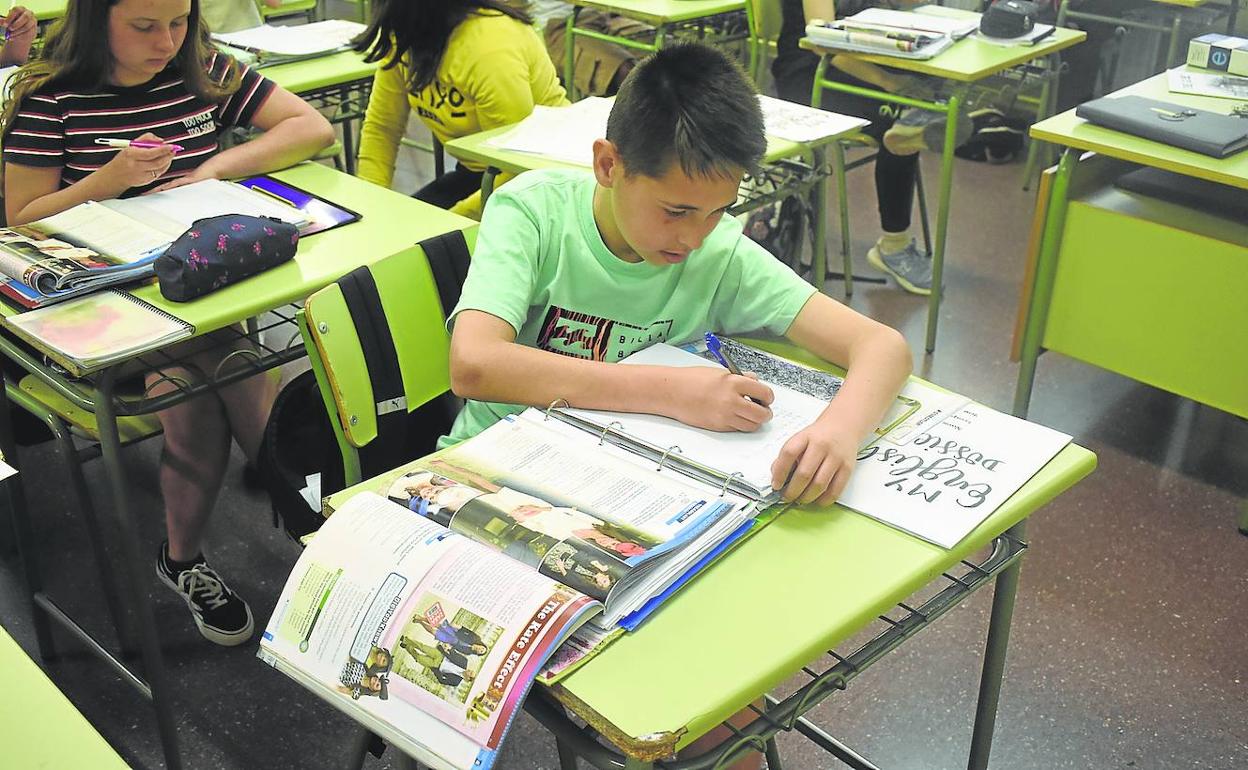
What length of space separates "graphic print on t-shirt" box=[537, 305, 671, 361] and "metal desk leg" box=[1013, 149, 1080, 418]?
4.26 ft

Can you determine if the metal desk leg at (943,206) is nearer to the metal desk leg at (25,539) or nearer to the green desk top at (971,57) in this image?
the green desk top at (971,57)

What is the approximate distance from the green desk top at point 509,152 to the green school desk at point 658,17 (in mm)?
1146

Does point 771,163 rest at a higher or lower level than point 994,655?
higher

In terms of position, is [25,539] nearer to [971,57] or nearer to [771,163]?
[771,163]

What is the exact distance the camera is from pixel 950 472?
4.00ft

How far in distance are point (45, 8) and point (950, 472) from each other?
2.98 meters

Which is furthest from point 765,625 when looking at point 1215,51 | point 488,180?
point 1215,51

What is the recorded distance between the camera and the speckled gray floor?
1839 mm

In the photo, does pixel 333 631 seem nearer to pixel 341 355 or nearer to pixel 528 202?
pixel 341 355

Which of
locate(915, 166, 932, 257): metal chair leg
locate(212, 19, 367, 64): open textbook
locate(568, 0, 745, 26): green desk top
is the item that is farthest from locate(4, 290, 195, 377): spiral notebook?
locate(915, 166, 932, 257): metal chair leg

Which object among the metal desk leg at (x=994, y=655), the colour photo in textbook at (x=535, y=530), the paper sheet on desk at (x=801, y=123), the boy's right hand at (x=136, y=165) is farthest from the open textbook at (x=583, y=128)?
the colour photo in textbook at (x=535, y=530)

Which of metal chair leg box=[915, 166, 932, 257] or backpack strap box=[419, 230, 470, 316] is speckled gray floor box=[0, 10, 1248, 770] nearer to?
backpack strap box=[419, 230, 470, 316]

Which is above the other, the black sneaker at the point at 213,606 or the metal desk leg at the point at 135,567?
the metal desk leg at the point at 135,567

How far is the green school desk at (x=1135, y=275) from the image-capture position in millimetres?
2283
